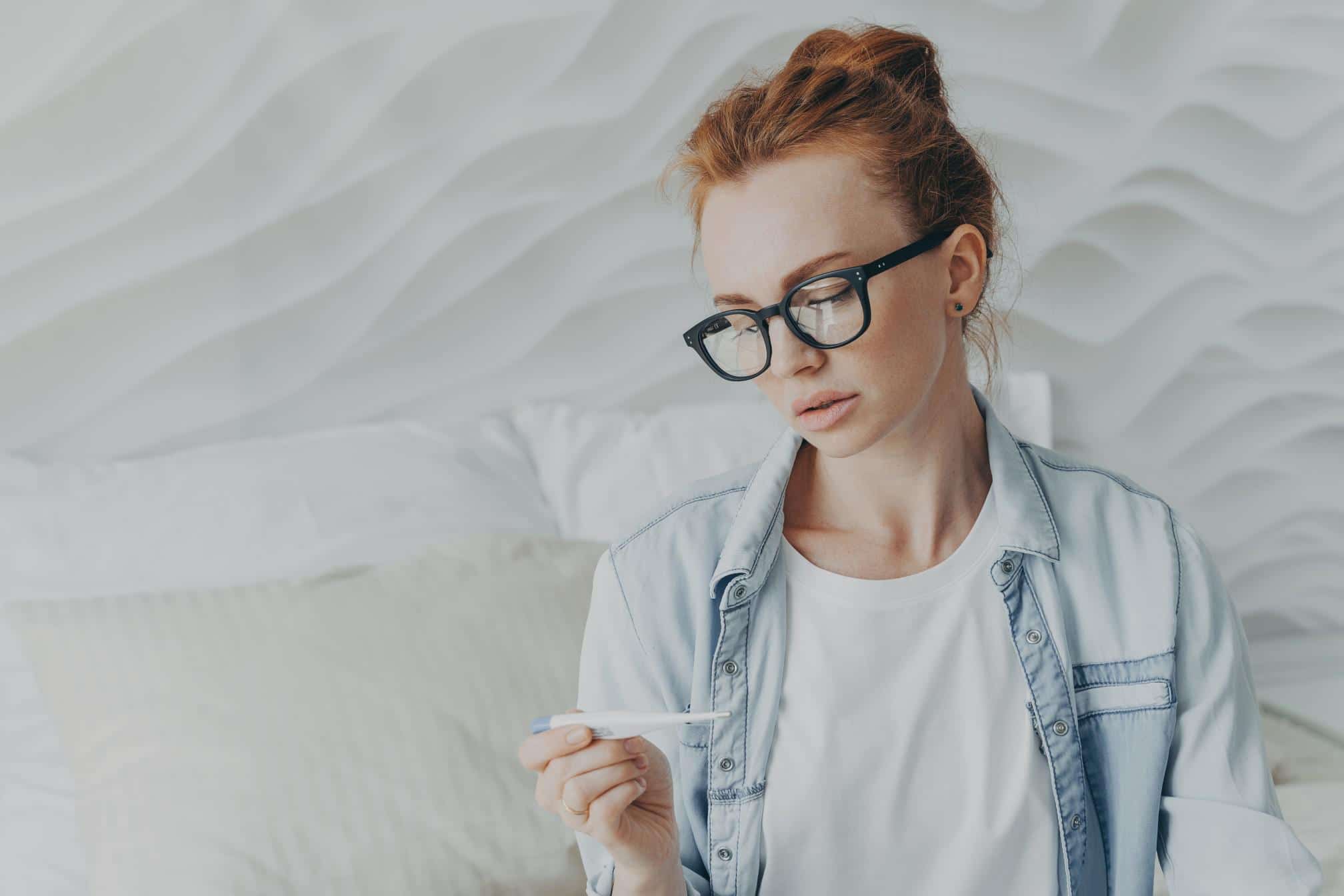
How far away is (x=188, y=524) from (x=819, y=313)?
0.87m

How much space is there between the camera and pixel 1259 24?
198 cm

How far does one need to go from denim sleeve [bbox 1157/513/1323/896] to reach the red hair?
13.4 inches

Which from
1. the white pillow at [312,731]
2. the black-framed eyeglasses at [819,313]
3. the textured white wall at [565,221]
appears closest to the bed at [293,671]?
the white pillow at [312,731]

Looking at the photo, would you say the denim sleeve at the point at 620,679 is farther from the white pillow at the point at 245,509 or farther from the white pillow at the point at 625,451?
the white pillow at the point at 625,451

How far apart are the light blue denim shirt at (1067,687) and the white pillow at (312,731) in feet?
0.67

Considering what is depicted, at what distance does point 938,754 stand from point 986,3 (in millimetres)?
1313

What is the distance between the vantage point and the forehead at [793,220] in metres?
0.94

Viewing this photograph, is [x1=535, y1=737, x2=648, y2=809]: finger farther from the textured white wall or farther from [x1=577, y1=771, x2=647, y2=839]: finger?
the textured white wall

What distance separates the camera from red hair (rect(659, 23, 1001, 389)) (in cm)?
97

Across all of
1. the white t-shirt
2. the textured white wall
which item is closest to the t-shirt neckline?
the white t-shirt

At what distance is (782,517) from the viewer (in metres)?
1.07

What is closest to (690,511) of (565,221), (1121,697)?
(1121,697)

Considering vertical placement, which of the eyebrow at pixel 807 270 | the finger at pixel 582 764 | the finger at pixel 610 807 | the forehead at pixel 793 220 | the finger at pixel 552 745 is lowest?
the finger at pixel 610 807

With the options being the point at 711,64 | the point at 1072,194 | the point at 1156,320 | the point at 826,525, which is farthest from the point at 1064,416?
the point at 826,525
